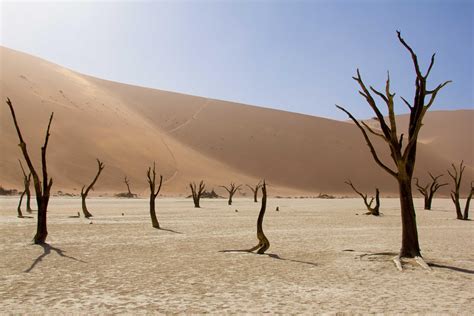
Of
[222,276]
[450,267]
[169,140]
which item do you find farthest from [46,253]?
[169,140]

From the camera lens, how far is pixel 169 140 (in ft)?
213

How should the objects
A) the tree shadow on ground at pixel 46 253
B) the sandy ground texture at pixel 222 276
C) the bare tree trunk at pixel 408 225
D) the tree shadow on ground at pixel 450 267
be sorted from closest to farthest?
the sandy ground texture at pixel 222 276 < the tree shadow on ground at pixel 450 267 < the tree shadow on ground at pixel 46 253 < the bare tree trunk at pixel 408 225

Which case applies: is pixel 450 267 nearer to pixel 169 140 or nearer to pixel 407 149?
pixel 407 149

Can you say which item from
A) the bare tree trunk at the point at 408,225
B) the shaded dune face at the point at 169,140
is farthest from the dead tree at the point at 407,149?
the shaded dune face at the point at 169,140

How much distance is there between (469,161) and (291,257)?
4043 inches

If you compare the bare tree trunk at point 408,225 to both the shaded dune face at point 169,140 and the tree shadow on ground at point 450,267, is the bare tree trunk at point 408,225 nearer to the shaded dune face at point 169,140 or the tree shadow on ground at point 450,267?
the tree shadow on ground at point 450,267

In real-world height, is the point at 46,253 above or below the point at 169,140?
below

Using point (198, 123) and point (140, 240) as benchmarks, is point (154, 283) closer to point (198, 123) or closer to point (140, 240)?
point (140, 240)

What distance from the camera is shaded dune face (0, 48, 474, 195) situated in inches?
1909

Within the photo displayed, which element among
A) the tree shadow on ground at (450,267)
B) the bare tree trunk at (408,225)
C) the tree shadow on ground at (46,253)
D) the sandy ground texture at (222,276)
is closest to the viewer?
the sandy ground texture at (222,276)

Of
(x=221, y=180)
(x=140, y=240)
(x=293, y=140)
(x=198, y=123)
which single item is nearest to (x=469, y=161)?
(x=293, y=140)

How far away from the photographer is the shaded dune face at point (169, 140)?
159 ft

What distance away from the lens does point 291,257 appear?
9430 mm

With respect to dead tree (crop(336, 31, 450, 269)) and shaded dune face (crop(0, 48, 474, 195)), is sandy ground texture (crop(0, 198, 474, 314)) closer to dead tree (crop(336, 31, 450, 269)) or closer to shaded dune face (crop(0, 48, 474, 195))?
dead tree (crop(336, 31, 450, 269))
